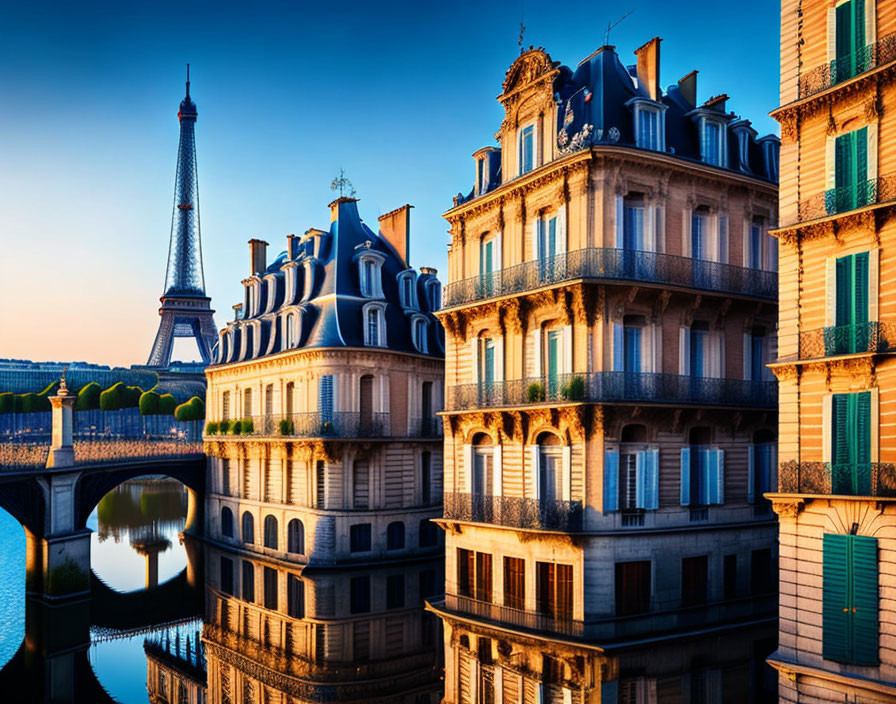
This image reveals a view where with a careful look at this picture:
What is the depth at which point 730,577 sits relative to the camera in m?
26.8

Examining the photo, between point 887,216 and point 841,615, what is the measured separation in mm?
8226

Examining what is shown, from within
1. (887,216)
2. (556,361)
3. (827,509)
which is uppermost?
(887,216)

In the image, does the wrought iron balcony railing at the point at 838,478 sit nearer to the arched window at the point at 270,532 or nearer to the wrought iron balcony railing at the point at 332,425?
the wrought iron balcony railing at the point at 332,425

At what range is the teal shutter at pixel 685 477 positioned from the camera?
2573cm

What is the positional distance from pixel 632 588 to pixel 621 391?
5.80m

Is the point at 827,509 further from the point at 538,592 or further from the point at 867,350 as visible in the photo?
the point at 538,592

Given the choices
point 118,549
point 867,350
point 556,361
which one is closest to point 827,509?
point 867,350

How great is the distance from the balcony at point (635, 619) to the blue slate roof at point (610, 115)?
13.8 m

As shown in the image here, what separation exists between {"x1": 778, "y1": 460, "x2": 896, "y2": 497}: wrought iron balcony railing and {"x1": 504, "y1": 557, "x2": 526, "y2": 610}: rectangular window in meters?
9.62

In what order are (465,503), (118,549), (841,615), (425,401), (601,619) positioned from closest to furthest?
(841,615) → (601,619) → (465,503) → (425,401) → (118,549)

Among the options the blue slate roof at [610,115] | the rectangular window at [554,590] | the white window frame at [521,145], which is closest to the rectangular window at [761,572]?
the rectangular window at [554,590]

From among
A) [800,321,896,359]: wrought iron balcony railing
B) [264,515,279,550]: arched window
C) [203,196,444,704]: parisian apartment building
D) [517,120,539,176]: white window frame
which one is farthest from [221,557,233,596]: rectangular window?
[800,321,896,359]: wrought iron balcony railing

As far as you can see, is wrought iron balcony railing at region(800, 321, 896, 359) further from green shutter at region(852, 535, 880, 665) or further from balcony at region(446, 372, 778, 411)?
balcony at region(446, 372, 778, 411)

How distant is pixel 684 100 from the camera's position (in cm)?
3005
